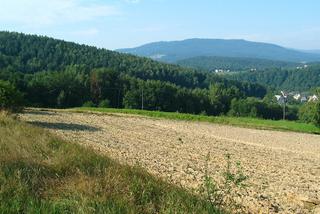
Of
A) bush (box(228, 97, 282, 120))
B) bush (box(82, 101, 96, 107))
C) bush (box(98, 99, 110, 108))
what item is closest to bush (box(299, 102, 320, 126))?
bush (box(228, 97, 282, 120))

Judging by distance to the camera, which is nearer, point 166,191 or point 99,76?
point 166,191

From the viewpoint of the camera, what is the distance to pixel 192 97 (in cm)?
11719

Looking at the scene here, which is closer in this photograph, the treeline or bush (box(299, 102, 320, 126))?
bush (box(299, 102, 320, 126))

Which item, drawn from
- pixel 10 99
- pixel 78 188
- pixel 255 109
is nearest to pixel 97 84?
pixel 255 109

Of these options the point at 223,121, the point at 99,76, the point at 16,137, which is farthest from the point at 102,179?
the point at 99,76

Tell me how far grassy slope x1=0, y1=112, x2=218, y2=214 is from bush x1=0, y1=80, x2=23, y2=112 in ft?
91.3

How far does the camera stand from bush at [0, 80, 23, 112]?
38594 mm

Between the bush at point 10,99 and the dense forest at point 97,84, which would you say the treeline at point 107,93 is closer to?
the dense forest at point 97,84

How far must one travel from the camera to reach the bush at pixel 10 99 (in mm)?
38594

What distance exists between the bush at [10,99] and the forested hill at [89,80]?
51.8 meters

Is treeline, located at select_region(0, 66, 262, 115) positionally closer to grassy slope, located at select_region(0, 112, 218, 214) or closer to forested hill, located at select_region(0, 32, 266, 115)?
forested hill, located at select_region(0, 32, 266, 115)

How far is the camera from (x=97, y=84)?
372ft

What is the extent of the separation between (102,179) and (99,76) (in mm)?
106105

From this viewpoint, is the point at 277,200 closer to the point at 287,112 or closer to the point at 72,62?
the point at 287,112
